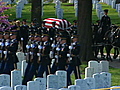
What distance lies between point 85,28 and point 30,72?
6057mm

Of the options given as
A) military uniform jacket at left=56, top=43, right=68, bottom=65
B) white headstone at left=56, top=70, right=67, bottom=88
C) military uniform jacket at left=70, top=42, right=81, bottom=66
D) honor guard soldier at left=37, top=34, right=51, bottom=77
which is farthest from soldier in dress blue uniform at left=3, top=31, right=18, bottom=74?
white headstone at left=56, top=70, right=67, bottom=88

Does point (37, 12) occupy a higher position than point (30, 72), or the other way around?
point (37, 12)

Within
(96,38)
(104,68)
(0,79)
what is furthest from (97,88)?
(96,38)

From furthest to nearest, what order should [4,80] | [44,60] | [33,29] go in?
1. [33,29]
2. [44,60]
3. [4,80]

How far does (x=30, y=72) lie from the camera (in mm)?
18000

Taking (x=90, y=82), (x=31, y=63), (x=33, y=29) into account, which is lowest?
(x=33, y=29)

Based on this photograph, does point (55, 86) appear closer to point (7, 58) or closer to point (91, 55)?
point (7, 58)

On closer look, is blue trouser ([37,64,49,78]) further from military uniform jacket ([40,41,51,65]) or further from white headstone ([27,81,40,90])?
white headstone ([27,81,40,90])

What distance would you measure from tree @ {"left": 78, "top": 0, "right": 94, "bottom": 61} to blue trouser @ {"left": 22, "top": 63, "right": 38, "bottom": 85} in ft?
18.1

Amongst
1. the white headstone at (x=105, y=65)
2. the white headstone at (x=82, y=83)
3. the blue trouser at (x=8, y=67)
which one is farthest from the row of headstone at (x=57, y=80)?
the blue trouser at (x=8, y=67)

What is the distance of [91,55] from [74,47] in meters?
5.55

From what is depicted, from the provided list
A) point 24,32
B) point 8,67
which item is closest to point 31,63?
point 8,67

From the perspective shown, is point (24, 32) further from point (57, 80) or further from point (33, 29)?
point (57, 80)

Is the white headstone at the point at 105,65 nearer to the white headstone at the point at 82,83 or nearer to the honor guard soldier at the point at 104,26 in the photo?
the white headstone at the point at 82,83
